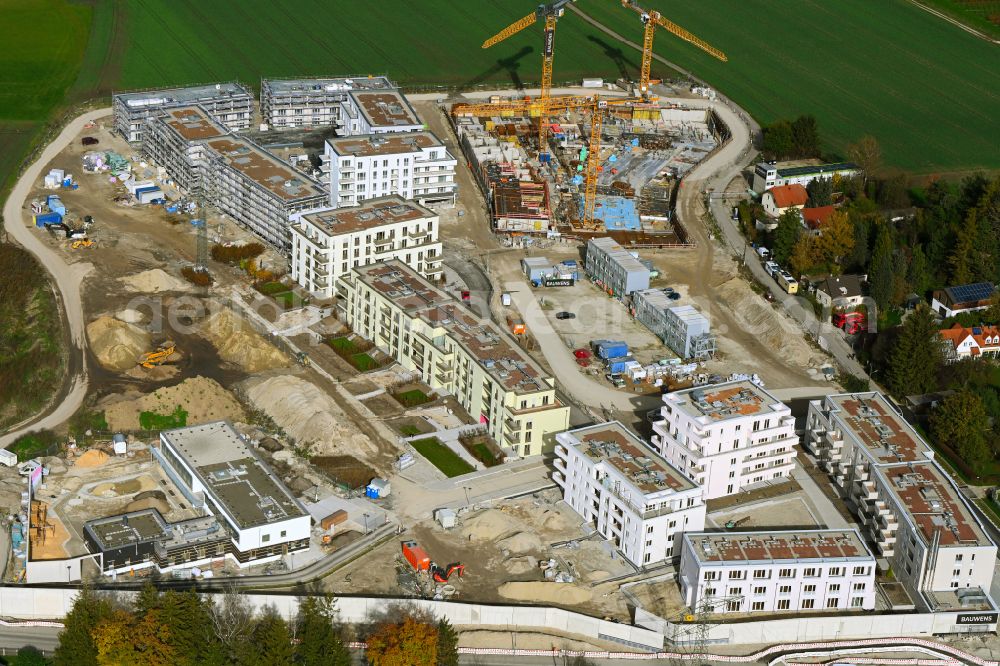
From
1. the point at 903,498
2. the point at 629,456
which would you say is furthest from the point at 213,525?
the point at 903,498

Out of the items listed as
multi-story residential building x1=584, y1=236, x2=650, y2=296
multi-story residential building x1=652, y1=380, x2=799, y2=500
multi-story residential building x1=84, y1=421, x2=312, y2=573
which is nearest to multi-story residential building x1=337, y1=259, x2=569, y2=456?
multi-story residential building x1=652, y1=380, x2=799, y2=500

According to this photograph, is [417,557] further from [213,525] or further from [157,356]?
[157,356]

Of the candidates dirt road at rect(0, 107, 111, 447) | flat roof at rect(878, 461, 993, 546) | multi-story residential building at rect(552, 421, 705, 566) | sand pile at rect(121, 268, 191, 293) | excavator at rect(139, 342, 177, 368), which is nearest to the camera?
flat roof at rect(878, 461, 993, 546)

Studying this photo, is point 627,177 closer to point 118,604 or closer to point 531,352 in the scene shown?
point 531,352

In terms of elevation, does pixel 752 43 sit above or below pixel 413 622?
above

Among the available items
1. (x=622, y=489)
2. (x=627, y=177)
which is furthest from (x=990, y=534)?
(x=627, y=177)

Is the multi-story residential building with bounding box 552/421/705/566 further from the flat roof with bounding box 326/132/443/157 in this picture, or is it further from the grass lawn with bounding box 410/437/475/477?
the flat roof with bounding box 326/132/443/157

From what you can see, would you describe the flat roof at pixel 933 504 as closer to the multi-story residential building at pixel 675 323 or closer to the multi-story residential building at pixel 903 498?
the multi-story residential building at pixel 903 498
